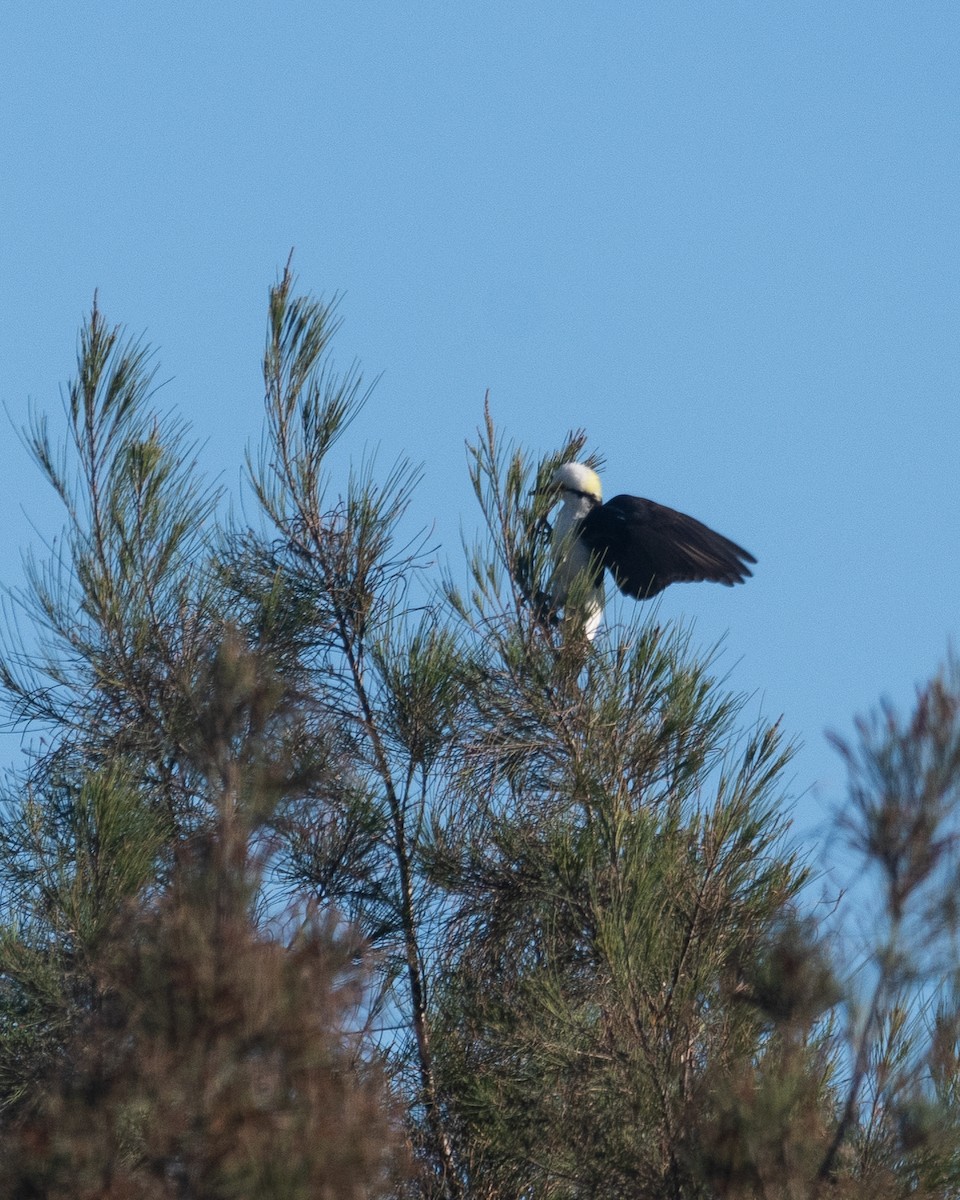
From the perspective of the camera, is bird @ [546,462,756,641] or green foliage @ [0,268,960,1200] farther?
bird @ [546,462,756,641]

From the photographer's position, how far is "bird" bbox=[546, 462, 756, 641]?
4961 mm

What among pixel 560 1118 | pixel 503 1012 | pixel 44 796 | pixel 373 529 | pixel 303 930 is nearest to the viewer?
pixel 303 930

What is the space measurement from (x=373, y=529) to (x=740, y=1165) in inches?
88.1

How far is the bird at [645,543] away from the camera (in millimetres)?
4961

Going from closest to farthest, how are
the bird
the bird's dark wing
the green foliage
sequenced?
the green foliage < the bird < the bird's dark wing

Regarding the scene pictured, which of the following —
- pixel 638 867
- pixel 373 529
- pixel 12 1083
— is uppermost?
pixel 373 529

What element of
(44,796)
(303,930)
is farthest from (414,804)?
(303,930)

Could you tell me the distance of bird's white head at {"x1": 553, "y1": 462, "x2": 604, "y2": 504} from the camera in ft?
15.8

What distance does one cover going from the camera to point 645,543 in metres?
5.24

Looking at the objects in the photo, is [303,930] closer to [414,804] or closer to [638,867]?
[638,867]

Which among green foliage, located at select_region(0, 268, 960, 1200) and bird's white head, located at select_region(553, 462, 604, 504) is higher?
bird's white head, located at select_region(553, 462, 604, 504)

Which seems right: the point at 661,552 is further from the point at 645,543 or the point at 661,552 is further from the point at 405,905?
the point at 405,905

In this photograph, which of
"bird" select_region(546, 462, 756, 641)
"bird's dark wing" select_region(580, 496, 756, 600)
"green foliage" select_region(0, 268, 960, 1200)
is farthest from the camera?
"bird's dark wing" select_region(580, 496, 756, 600)

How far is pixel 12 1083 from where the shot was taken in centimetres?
351
